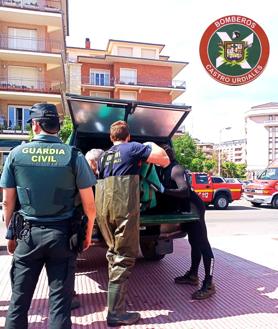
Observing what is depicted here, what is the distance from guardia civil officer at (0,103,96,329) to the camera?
2807 mm

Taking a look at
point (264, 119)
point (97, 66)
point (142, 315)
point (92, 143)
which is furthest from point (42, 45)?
point (264, 119)

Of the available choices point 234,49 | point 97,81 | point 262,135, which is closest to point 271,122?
point 262,135

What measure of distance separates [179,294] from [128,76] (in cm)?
3744

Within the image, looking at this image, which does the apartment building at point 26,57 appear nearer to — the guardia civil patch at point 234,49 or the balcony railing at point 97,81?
the balcony railing at point 97,81

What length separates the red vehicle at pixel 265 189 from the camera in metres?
18.5

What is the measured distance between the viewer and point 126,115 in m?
→ 4.89

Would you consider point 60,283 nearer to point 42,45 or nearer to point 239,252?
point 239,252

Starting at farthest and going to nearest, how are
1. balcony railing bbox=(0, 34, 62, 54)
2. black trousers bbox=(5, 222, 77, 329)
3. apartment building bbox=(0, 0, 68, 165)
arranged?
balcony railing bbox=(0, 34, 62, 54), apartment building bbox=(0, 0, 68, 165), black trousers bbox=(5, 222, 77, 329)

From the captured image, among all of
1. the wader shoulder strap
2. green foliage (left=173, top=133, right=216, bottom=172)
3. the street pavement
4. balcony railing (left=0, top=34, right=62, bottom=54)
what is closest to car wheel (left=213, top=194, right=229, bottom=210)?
the street pavement

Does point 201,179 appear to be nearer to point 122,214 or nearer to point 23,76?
point 122,214

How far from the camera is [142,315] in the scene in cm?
396

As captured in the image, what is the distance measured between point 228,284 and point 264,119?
422ft

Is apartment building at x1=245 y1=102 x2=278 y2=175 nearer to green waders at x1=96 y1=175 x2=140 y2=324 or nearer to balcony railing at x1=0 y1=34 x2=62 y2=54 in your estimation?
balcony railing at x1=0 y1=34 x2=62 y2=54

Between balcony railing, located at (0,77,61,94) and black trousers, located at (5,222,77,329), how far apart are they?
94.5 ft
